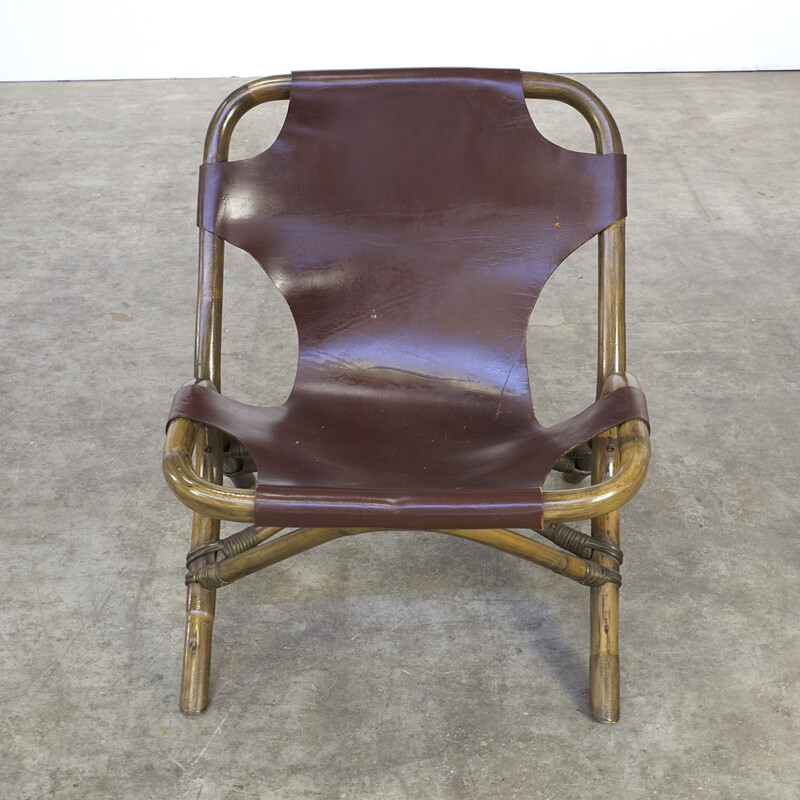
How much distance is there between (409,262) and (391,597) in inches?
23.8

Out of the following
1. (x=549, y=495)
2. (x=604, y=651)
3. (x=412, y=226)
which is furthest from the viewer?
(x=412, y=226)

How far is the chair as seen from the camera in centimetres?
178

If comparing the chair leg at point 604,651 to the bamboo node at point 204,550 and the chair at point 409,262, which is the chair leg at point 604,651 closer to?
the chair at point 409,262

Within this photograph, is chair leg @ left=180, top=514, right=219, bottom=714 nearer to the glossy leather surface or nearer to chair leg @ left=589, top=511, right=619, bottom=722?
the glossy leather surface

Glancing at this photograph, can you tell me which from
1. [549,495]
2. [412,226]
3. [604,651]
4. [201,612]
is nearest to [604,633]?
[604,651]

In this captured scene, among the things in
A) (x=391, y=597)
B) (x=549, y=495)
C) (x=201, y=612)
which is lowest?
(x=391, y=597)

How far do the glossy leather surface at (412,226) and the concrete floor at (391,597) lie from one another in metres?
0.38

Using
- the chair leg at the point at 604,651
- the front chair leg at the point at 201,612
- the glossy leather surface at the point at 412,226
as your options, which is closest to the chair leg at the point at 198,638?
the front chair leg at the point at 201,612

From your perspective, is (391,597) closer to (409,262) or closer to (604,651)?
(604,651)

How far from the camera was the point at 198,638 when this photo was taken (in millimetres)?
1761

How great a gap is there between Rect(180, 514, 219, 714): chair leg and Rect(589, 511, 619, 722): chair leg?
613mm

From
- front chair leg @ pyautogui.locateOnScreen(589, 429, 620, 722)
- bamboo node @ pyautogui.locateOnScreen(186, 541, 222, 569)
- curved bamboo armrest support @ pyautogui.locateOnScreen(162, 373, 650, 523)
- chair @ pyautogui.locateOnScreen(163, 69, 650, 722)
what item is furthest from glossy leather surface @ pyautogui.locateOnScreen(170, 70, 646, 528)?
curved bamboo armrest support @ pyautogui.locateOnScreen(162, 373, 650, 523)

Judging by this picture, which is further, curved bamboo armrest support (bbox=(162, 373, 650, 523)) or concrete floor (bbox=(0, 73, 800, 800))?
concrete floor (bbox=(0, 73, 800, 800))

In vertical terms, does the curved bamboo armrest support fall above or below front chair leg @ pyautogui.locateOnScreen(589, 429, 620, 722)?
above
